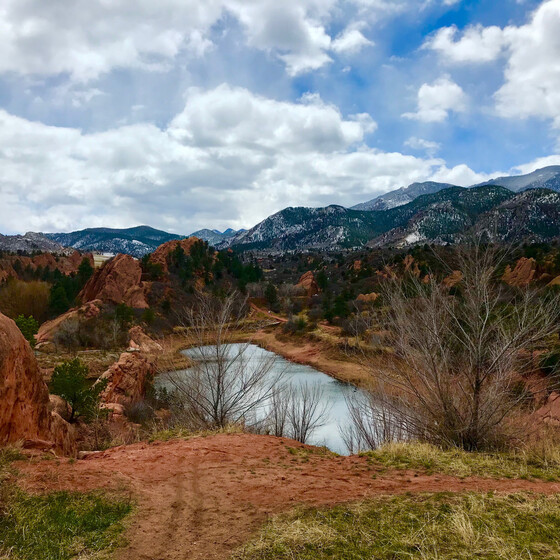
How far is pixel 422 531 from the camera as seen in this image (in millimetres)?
3889

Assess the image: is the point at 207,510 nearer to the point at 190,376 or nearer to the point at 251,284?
the point at 190,376

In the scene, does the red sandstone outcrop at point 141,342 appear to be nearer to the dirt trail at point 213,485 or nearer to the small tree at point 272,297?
the small tree at point 272,297

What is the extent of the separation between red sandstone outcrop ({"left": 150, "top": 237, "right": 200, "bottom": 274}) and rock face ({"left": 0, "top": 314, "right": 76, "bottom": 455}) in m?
57.8

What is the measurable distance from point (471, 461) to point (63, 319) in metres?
42.0

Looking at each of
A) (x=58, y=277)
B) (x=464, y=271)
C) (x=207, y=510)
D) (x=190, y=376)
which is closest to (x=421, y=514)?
(x=207, y=510)

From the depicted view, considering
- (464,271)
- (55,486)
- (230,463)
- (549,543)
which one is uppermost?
(464,271)

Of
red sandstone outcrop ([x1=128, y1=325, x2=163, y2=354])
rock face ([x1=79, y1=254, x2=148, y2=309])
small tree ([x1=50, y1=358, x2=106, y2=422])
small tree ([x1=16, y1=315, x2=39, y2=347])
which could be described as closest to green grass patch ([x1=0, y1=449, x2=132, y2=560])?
small tree ([x1=50, y1=358, x2=106, y2=422])

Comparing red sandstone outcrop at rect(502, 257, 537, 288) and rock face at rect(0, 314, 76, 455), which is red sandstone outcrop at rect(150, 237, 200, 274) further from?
rock face at rect(0, 314, 76, 455)

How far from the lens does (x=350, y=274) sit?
256 ft

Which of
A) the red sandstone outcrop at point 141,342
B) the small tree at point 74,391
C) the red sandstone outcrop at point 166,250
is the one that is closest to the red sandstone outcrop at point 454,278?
the small tree at point 74,391

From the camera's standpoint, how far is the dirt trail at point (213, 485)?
428cm

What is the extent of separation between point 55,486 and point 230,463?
291 cm

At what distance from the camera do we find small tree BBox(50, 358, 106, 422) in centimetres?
1555

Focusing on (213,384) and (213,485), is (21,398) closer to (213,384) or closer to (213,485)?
(213,384)
